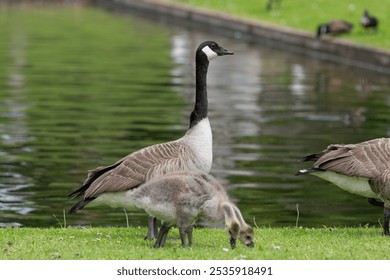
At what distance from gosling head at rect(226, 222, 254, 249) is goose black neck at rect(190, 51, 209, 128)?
6.90ft

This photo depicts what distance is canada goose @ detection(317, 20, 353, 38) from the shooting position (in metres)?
37.0

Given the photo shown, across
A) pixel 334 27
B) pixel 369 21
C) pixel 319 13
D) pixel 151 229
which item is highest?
pixel 151 229

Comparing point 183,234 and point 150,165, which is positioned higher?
point 150,165

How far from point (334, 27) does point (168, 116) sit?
557 inches

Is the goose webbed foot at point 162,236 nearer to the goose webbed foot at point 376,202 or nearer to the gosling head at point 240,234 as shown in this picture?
the gosling head at point 240,234

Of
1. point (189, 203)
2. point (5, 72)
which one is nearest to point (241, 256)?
point (189, 203)

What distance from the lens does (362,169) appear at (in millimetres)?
11312

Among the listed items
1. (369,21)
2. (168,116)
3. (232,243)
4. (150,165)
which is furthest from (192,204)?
(369,21)

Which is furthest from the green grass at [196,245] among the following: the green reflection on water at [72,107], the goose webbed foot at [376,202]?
the green reflection on water at [72,107]

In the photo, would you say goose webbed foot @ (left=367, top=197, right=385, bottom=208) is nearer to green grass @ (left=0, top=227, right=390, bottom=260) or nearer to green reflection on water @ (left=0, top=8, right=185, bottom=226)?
green grass @ (left=0, top=227, right=390, bottom=260)

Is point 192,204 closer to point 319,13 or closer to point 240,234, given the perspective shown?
point 240,234

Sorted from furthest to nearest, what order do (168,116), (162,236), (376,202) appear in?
(168,116), (376,202), (162,236)

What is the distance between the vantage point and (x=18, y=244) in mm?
10523

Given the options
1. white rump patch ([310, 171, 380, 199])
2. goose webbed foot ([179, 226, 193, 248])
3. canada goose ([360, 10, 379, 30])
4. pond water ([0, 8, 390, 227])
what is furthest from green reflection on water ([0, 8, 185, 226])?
canada goose ([360, 10, 379, 30])
